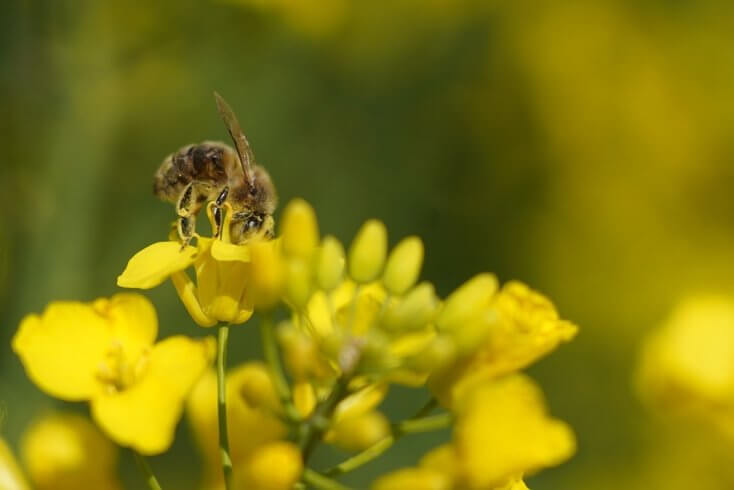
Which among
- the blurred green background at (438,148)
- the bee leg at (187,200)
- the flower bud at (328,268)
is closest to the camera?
the flower bud at (328,268)

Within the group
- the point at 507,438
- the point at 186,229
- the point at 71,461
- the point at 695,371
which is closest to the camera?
the point at 507,438

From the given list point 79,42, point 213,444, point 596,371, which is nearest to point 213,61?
point 79,42

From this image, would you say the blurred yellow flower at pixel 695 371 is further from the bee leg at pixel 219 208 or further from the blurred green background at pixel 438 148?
the blurred green background at pixel 438 148

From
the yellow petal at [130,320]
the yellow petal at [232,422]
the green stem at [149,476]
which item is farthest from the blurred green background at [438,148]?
the green stem at [149,476]

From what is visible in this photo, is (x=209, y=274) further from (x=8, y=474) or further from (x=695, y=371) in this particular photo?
(x=695, y=371)

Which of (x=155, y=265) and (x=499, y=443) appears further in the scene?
(x=155, y=265)

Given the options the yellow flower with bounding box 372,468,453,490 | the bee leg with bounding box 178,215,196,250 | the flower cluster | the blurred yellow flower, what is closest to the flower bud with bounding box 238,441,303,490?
the flower cluster

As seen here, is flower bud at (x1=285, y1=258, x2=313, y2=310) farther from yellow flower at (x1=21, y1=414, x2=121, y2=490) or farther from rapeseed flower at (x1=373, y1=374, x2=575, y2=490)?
yellow flower at (x1=21, y1=414, x2=121, y2=490)

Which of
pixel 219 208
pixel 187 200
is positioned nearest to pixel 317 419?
pixel 219 208
